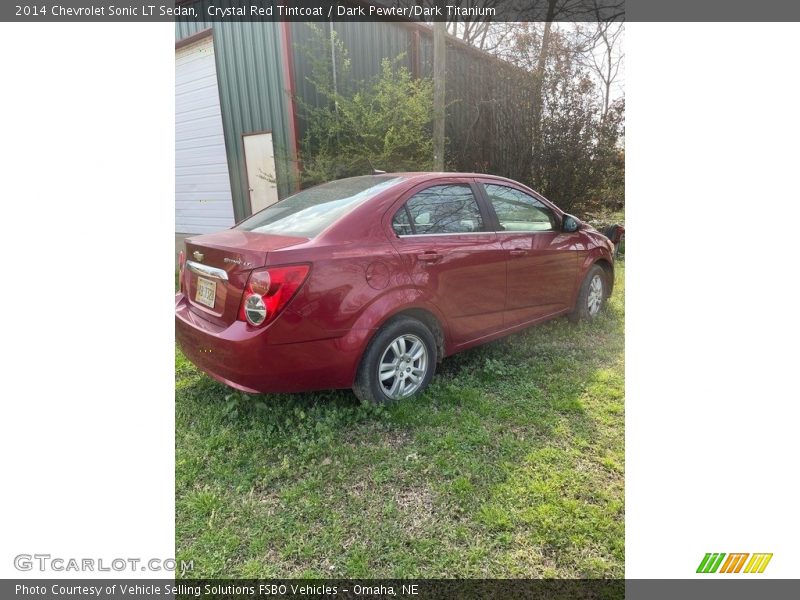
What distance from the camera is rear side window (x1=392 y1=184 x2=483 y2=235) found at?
2.82 meters

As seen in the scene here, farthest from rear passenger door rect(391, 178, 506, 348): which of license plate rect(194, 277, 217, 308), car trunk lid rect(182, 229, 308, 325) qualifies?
license plate rect(194, 277, 217, 308)

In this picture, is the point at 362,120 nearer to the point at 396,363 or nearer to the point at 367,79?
the point at 367,79

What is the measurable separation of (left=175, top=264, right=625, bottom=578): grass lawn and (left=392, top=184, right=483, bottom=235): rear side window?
1075 mm

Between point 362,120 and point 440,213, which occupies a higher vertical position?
point 362,120

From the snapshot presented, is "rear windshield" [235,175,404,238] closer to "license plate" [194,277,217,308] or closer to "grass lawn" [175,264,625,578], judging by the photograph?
"license plate" [194,277,217,308]

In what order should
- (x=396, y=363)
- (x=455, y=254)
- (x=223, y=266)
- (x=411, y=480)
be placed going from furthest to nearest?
(x=455, y=254), (x=396, y=363), (x=223, y=266), (x=411, y=480)

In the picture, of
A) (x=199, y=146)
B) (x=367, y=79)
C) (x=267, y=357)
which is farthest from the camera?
(x=199, y=146)

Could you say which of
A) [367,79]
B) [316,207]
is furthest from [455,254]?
[367,79]

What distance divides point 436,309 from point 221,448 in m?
1.50

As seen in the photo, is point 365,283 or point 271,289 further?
point 365,283

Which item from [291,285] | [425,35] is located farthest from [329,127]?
[291,285]
